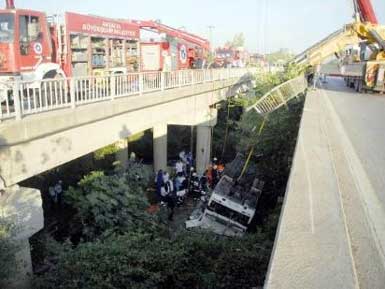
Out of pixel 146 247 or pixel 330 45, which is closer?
pixel 146 247

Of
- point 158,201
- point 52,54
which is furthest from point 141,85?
point 158,201

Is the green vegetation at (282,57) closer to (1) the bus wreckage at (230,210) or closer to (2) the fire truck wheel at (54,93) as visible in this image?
(1) the bus wreckage at (230,210)

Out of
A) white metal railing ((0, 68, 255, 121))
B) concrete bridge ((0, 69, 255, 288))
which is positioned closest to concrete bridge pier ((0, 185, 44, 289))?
concrete bridge ((0, 69, 255, 288))

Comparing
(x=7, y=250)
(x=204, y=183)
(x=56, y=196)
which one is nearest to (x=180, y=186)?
(x=204, y=183)

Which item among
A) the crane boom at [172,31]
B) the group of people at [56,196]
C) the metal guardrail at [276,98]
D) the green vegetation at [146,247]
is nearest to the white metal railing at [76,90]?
the green vegetation at [146,247]

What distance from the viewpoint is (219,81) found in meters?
22.0

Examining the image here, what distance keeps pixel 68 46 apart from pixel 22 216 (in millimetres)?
7073

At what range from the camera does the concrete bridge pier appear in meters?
7.02

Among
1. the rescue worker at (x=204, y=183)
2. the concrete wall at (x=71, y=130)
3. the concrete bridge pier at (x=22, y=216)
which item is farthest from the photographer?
the rescue worker at (x=204, y=183)

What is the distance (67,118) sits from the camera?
27.9ft

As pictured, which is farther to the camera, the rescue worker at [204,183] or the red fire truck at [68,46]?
the rescue worker at [204,183]

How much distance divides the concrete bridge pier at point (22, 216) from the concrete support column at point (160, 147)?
10631 mm

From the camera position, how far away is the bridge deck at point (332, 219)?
294cm

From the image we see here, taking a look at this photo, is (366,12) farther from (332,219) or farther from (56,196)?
(332,219)
